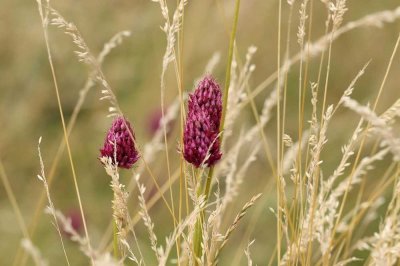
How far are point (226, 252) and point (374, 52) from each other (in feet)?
3.69

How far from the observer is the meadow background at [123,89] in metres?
2.55

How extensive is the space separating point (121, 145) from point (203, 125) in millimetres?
142

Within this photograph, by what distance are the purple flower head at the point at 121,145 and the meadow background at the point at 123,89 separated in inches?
46.4

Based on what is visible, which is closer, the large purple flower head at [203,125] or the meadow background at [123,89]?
the large purple flower head at [203,125]

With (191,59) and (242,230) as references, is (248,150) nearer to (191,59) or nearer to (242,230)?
(242,230)

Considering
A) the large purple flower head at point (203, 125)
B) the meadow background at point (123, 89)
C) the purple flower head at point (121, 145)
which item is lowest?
the meadow background at point (123, 89)

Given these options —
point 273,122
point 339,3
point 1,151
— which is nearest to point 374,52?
point 273,122

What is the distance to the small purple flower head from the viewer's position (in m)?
1.15

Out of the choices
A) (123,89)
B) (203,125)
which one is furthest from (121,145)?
(123,89)

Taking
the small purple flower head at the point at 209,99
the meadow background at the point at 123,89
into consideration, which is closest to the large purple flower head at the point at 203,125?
the small purple flower head at the point at 209,99

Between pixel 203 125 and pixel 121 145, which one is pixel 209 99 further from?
pixel 121 145

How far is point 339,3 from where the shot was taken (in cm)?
125

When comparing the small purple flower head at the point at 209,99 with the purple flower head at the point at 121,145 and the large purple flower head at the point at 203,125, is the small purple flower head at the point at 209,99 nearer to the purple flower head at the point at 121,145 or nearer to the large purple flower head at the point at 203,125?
the large purple flower head at the point at 203,125

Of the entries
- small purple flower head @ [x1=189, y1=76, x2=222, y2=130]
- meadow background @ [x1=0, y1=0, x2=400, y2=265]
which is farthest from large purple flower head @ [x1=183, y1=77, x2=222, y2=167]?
meadow background @ [x1=0, y1=0, x2=400, y2=265]
